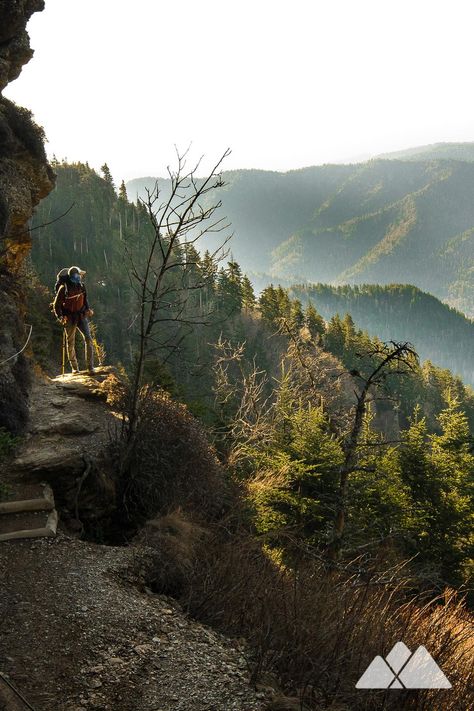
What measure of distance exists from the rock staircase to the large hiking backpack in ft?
15.9

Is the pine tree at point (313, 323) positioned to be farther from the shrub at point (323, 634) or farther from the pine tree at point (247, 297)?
the shrub at point (323, 634)

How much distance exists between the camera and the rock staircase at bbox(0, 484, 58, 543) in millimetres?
5945

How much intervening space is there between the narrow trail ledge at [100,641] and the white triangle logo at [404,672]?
0.98 meters

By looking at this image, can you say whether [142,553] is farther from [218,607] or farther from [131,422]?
[131,422]

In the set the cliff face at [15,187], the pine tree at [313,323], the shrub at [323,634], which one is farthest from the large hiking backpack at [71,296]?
the pine tree at [313,323]

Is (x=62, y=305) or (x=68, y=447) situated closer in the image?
(x=68, y=447)

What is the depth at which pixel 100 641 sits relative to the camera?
457 cm

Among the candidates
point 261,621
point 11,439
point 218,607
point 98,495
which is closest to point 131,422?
point 98,495

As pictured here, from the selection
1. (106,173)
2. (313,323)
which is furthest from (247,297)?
(106,173)

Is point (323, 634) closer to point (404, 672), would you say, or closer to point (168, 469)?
point (404, 672)

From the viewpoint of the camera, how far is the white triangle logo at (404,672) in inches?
147

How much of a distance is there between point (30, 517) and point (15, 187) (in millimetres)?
7319

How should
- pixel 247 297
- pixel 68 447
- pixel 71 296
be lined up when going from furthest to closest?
1. pixel 247 297
2. pixel 71 296
3. pixel 68 447

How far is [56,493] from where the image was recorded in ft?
23.8
